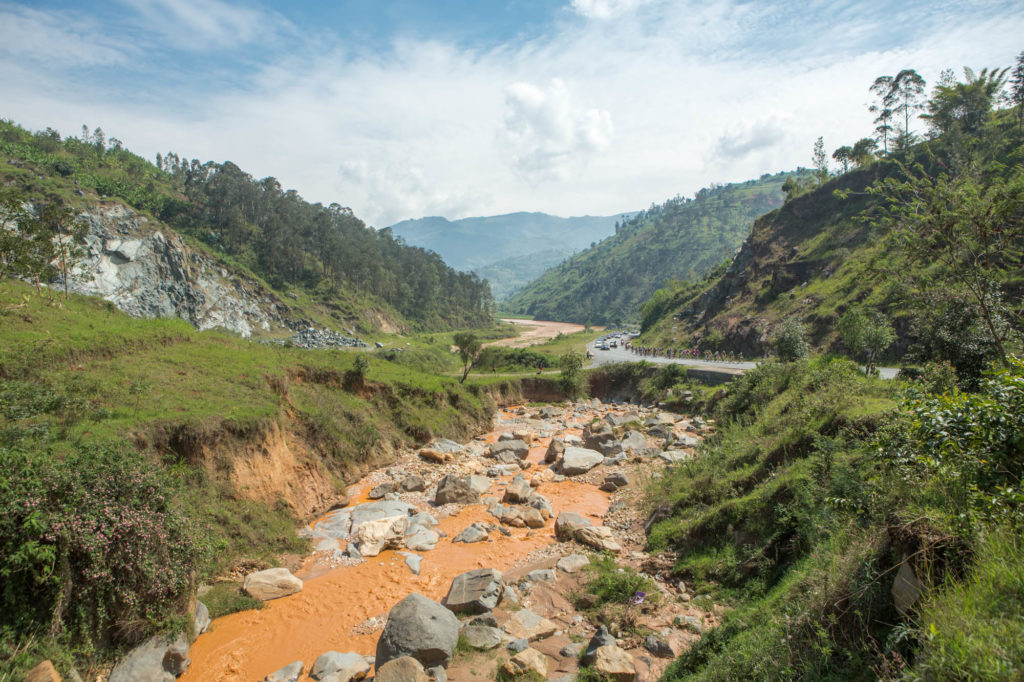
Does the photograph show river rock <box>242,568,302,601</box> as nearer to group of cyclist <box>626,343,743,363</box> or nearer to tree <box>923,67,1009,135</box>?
group of cyclist <box>626,343,743,363</box>

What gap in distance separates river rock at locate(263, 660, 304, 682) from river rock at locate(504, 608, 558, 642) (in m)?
5.19

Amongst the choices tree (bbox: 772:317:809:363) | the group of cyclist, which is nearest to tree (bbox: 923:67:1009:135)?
the group of cyclist

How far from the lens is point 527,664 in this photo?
10.3 meters

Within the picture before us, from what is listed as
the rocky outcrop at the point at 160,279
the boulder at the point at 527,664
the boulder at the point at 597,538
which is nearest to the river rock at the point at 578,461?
the boulder at the point at 597,538

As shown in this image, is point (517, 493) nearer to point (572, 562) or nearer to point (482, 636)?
point (572, 562)

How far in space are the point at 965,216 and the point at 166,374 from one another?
2625 cm

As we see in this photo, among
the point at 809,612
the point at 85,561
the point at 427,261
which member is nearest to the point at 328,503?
the point at 85,561

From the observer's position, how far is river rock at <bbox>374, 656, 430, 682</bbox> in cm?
961

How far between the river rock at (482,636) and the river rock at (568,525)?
6.92 m

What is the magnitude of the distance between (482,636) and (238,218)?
3865 inches

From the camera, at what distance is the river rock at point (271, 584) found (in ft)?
47.7

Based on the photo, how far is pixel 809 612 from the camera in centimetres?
731

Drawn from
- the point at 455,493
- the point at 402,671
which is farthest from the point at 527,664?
the point at 455,493

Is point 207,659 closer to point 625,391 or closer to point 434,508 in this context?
point 434,508
